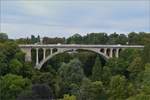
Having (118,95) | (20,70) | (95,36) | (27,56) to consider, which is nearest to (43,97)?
(118,95)

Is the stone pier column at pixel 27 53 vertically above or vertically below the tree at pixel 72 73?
above

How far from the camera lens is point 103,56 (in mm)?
43656

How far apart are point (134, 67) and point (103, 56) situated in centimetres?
683

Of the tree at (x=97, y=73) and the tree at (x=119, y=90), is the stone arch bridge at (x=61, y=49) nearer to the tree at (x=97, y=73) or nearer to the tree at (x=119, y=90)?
the tree at (x=97, y=73)

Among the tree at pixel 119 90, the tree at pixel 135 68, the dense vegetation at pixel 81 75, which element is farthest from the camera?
the tree at pixel 135 68

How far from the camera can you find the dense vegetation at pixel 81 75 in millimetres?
28641

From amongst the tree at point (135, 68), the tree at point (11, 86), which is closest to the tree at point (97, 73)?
the tree at point (135, 68)

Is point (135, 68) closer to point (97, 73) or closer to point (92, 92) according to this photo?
point (97, 73)

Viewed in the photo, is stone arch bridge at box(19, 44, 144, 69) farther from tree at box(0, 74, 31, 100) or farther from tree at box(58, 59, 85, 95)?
tree at box(0, 74, 31, 100)

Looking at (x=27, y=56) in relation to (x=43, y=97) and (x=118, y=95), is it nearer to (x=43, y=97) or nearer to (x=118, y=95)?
(x=43, y=97)

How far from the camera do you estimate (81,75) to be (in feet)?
123

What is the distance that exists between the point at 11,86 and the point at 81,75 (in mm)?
8266

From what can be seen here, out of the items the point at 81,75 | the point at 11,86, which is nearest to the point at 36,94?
the point at 11,86

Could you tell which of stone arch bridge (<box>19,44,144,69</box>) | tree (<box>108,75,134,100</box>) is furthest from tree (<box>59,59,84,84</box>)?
tree (<box>108,75,134,100</box>)
